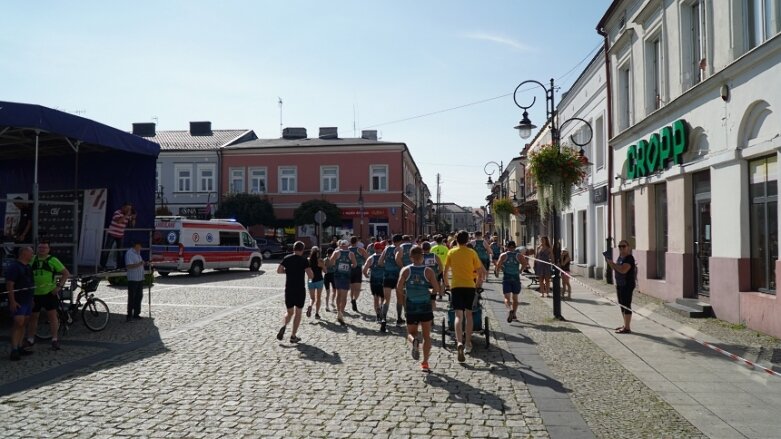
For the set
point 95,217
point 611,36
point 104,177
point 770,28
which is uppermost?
point 611,36

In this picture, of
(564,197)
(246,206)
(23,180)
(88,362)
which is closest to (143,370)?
(88,362)

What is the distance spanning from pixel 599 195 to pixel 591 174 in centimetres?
166

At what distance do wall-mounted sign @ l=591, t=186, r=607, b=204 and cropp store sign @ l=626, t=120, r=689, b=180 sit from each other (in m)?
2.69

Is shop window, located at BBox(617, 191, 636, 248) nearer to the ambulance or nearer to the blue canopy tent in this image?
the blue canopy tent

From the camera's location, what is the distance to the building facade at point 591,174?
20312 mm

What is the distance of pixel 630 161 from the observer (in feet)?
55.1

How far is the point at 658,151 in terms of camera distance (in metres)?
Result: 14.4

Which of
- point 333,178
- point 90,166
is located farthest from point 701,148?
point 333,178

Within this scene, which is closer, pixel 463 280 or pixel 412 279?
pixel 412 279

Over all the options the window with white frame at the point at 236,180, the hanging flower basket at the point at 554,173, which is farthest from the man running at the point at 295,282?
the window with white frame at the point at 236,180

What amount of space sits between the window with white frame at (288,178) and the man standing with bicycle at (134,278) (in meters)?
31.7

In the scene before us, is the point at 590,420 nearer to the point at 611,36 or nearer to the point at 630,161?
the point at 630,161

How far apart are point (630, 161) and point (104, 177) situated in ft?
44.5

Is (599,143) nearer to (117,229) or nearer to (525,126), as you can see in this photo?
(525,126)
